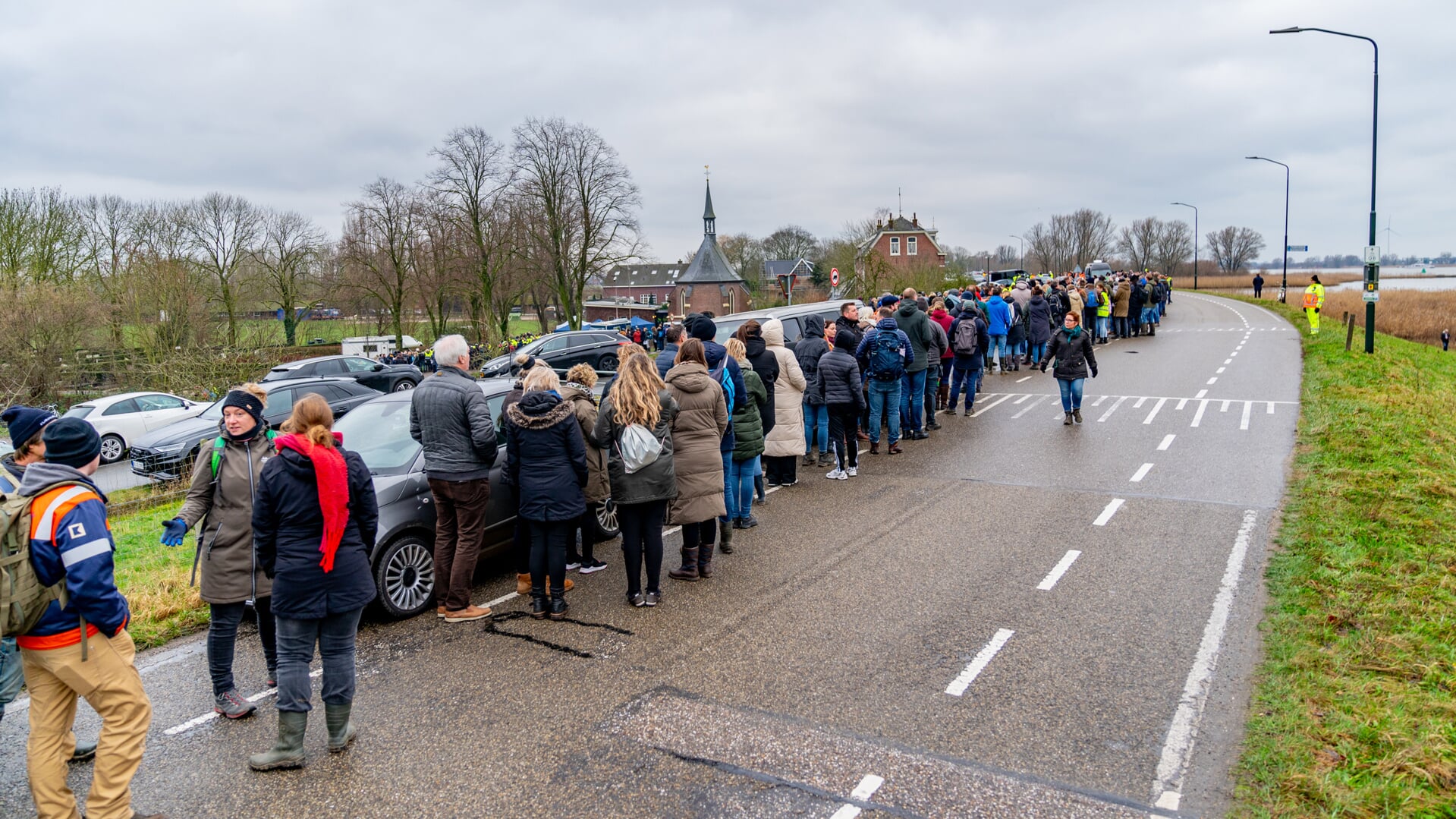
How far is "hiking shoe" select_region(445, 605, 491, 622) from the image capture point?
6527 millimetres

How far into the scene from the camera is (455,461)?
6.38 m

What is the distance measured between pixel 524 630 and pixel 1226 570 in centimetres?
545

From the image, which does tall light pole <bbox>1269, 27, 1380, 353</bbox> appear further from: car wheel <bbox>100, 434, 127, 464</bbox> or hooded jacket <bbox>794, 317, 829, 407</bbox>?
car wheel <bbox>100, 434, 127, 464</bbox>

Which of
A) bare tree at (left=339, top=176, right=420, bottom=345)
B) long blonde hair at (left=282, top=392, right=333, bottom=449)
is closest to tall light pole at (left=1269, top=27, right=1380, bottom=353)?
long blonde hair at (left=282, top=392, right=333, bottom=449)

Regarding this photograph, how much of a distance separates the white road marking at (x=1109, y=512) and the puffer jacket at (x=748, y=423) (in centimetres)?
329

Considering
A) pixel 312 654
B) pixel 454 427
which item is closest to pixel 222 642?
pixel 312 654

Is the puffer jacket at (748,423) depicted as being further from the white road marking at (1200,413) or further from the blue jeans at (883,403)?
the white road marking at (1200,413)

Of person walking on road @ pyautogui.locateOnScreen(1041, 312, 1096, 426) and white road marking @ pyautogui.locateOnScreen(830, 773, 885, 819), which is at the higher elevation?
person walking on road @ pyautogui.locateOnScreen(1041, 312, 1096, 426)

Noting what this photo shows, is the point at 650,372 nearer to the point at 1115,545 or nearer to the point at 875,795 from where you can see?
the point at 875,795

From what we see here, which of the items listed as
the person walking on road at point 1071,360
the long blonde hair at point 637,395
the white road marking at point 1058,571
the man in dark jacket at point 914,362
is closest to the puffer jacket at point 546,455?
the long blonde hair at point 637,395

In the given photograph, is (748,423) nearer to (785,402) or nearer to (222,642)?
(785,402)

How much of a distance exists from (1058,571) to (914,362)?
5.68m

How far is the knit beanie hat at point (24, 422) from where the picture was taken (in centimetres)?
394

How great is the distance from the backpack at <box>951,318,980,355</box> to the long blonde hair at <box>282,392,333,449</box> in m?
11.2
